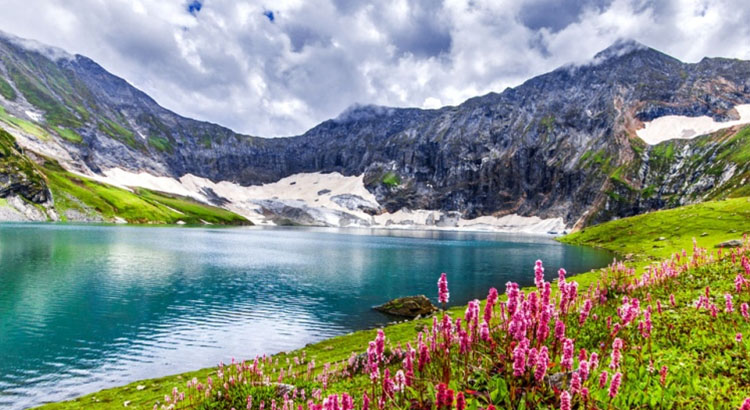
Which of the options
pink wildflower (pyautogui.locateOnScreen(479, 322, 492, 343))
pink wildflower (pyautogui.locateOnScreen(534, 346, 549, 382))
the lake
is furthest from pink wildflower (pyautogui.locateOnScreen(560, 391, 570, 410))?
the lake

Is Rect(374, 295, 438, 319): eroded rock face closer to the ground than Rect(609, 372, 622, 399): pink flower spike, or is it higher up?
closer to the ground

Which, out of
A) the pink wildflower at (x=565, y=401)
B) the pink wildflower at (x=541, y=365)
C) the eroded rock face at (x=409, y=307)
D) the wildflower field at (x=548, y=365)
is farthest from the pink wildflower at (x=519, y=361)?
the eroded rock face at (x=409, y=307)

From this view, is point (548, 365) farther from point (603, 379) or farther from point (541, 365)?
point (541, 365)

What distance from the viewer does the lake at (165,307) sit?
89.7 feet

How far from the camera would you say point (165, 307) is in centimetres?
4384

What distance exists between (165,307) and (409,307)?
28473 millimetres

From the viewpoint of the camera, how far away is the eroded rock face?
143ft

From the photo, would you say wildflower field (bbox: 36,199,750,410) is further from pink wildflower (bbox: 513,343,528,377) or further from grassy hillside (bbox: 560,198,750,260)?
grassy hillside (bbox: 560,198,750,260)

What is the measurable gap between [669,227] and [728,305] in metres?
130

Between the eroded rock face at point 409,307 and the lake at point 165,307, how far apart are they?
2.04 m

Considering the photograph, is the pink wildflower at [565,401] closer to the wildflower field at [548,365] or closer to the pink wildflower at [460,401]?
the wildflower field at [548,365]

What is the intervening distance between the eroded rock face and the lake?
6.69ft

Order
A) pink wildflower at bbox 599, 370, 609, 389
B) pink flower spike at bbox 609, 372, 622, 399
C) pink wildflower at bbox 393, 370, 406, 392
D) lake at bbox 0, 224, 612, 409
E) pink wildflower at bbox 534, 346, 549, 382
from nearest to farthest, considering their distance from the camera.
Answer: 1. pink flower spike at bbox 609, 372, 622, 399
2. pink wildflower at bbox 534, 346, 549, 382
3. pink wildflower at bbox 599, 370, 609, 389
4. pink wildflower at bbox 393, 370, 406, 392
5. lake at bbox 0, 224, 612, 409

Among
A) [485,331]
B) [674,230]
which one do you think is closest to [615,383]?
[485,331]
